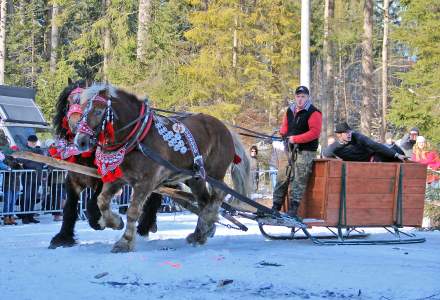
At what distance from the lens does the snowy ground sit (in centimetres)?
585

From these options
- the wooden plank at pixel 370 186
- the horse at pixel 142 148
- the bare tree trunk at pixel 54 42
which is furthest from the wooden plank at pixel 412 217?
the bare tree trunk at pixel 54 42

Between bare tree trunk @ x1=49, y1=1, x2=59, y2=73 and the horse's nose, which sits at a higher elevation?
bare tree trunk @ x1=49, y1=1, x2=59, y2=73

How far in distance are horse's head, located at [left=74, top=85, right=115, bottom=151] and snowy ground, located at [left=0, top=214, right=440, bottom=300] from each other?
1243mm

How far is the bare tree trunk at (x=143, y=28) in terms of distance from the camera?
2430 cm

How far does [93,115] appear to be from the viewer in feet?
24.7

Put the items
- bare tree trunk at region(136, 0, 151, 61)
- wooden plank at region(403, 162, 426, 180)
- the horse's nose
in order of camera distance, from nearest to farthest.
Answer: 1. the horse's nose
2. wooden plank at region(403, 162, 426, 180)
3. bare tree trunk at region(136, 0, 151, 61)

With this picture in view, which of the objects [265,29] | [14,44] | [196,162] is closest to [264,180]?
[196,162]

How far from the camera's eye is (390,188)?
9.42m

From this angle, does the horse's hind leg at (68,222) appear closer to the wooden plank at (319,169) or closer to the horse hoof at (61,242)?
the horse hoof at (61,242)

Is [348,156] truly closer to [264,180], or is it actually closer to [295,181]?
Answer: [295,181]

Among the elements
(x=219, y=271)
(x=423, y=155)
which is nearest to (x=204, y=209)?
(x=219, y=271)

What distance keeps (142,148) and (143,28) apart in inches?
677

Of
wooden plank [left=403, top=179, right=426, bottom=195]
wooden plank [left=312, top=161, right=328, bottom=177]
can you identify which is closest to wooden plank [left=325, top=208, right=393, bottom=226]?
wooden plank [left=403, top=179, right=426, bottom=195]

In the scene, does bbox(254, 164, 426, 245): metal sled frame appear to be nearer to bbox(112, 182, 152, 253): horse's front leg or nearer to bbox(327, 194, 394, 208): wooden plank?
bbox(327, 194, 394, 208): wooden plank
